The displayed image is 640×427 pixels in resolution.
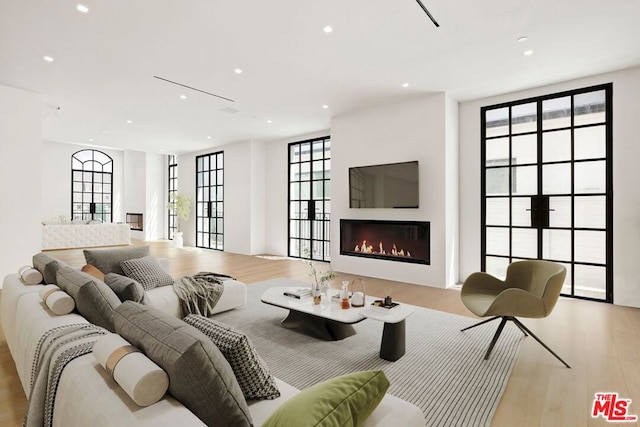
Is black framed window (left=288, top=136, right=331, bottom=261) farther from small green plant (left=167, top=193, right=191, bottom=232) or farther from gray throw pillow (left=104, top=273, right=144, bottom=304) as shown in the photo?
gray throw pillow (left=104, top=273, right=144, bottom=304)

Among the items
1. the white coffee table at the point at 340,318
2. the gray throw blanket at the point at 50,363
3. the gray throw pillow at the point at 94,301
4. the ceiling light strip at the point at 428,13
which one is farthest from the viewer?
the ceiling light strip at the point at 428,13

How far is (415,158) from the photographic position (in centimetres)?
552

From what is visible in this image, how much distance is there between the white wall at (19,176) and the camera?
509 centimetres

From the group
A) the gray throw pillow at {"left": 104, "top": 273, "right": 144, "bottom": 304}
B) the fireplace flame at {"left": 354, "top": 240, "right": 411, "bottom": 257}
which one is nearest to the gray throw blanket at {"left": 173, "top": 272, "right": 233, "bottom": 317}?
the gray throw pillow at {"left": 104, "top": 273, "right": 144, "bottom": 304}

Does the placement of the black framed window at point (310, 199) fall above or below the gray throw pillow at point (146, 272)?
above

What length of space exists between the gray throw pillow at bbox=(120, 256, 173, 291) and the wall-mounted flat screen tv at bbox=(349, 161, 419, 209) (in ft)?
11.7

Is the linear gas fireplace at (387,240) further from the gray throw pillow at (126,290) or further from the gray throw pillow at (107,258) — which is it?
the gray throw pillow at (126,290)

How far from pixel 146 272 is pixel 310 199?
16.0ft

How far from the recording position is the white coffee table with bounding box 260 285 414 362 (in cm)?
281

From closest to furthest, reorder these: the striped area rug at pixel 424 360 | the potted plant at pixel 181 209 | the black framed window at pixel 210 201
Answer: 1. the striped area rug at pixel 424 360
2. the black framed window at pixel 210 201
3. the potted plant at pixel 181 209

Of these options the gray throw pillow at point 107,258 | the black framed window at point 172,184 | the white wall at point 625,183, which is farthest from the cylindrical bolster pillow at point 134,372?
the black framed window at point 172,184

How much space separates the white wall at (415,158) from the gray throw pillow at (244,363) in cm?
439

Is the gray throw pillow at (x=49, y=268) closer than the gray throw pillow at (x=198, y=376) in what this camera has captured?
No

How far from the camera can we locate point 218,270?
21.9ft
